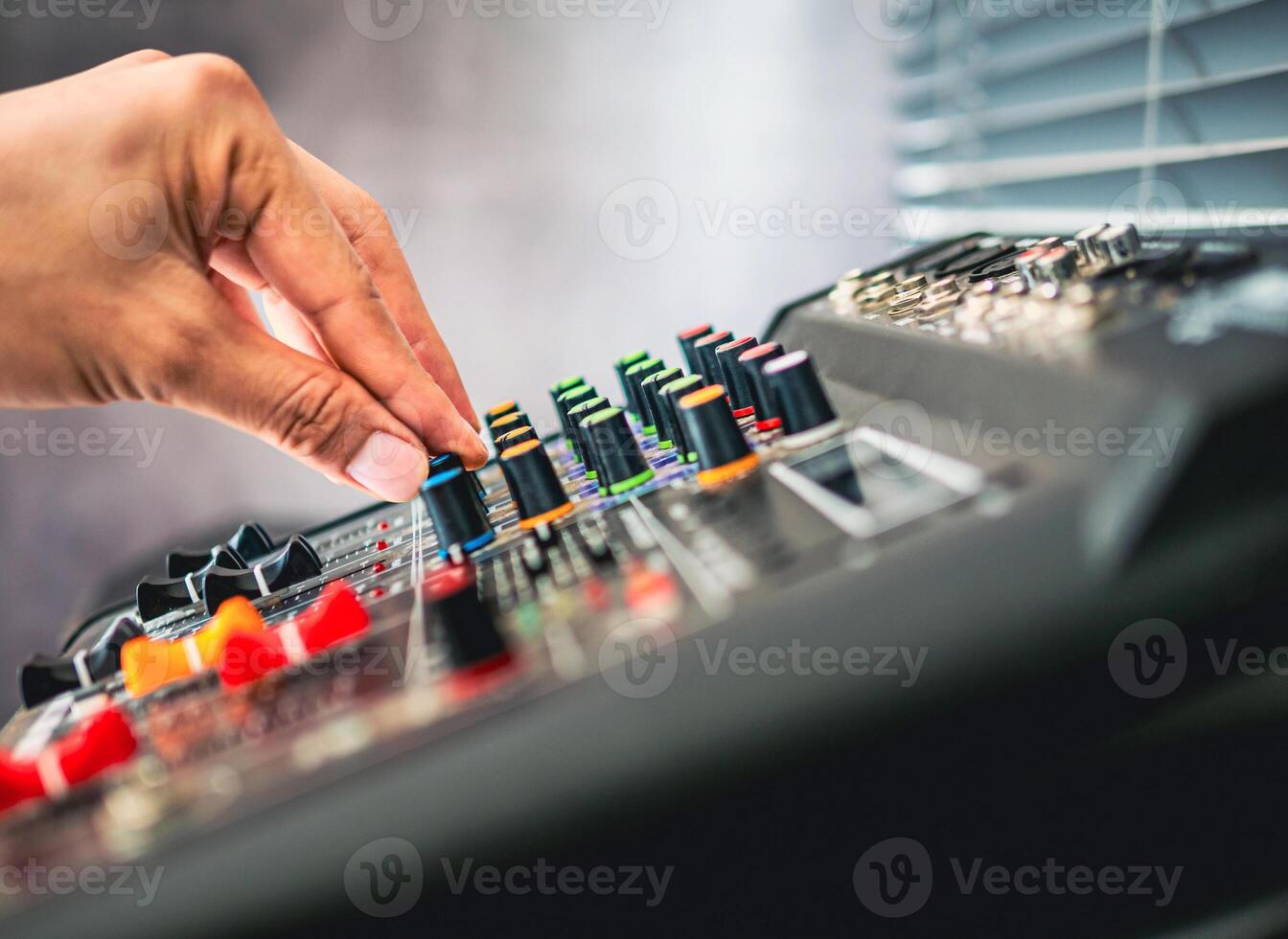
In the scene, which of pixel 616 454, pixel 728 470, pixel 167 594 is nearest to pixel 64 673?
pixel 167 594

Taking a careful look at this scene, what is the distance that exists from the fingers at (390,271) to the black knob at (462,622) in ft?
1.69

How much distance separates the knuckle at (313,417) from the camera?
990 millimetres

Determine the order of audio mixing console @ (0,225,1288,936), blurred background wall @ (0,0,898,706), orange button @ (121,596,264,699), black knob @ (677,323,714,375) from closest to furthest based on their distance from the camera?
audio mixing console @ (0,225,1288,936) < orange button @ (121,596,264,699) < black knob @ (677,323,714,375) < blurred background wall @ (0,0,898,706)

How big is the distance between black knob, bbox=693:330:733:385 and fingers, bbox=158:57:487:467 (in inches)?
12.5

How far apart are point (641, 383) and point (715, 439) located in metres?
0.33

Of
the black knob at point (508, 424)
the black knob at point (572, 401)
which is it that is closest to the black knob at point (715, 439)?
the black knob at point (572, 401)

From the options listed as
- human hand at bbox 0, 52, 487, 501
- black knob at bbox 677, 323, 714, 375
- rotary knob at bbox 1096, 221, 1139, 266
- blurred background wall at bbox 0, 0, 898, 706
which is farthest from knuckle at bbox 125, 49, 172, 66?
blurred background wall at bbox 0, 0, 898, 706

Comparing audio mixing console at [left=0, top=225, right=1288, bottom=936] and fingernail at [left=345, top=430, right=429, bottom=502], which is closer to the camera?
audio mixing console at [left=0, top=225, right=1288, bottom=936]

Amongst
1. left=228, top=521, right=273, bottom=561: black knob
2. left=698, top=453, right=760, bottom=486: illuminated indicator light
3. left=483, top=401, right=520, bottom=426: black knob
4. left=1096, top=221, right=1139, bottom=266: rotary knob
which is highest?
left=1096, top=221, right=1139, bottom=266: rotary knob

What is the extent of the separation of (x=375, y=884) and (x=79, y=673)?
551 mm

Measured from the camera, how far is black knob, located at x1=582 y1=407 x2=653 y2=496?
0.97 meters

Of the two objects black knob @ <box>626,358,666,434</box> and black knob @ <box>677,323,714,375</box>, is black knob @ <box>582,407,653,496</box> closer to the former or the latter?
black knob @ <box>626,358,666,434</box>

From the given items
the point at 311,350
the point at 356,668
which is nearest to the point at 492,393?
the point at 311,350

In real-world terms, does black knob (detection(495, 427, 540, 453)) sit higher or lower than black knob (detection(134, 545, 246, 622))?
higher
